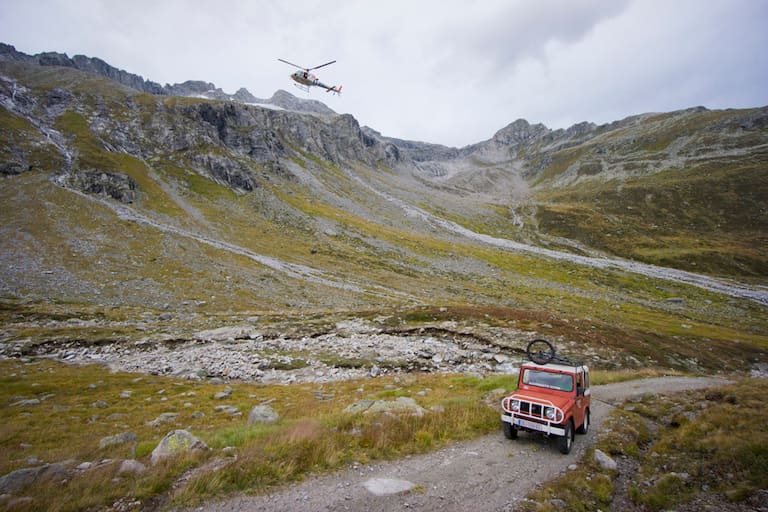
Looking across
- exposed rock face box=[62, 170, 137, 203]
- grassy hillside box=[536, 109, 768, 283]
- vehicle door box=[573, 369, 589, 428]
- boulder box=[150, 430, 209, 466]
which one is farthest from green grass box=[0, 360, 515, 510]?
grassy hillside box=[536, 109, 768, 283]

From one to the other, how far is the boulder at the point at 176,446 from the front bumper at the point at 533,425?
888 cm

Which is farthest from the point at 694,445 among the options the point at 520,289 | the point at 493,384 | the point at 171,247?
the point at 171,247

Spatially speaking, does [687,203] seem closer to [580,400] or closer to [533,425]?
[580,400]

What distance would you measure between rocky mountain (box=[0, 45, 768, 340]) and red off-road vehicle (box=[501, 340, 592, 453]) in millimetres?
31620

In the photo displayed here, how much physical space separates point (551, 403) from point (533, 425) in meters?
0.89

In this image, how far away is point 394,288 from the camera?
174 ft

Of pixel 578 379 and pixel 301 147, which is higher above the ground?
pixel 301 147

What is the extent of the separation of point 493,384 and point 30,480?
1634cm

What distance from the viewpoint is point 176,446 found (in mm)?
8258

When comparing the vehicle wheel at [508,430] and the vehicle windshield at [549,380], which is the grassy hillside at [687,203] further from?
the vehicle wheel at [508,430]

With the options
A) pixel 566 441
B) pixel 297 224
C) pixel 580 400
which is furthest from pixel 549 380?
pixel 297 224

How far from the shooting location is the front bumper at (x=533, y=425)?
9.86 metres

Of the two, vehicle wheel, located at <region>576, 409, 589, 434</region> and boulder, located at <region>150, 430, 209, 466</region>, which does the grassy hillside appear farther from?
Answer: boulder, located at <region>150, 430, 209, 466</region>

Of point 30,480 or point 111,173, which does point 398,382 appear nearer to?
point 30,480
